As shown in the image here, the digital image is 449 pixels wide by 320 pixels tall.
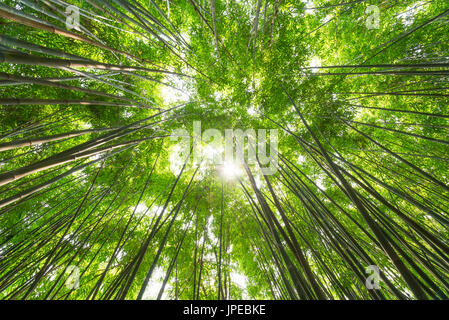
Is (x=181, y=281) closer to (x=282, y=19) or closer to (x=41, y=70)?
(x=41, y=70)

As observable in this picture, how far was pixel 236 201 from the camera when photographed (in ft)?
11.9

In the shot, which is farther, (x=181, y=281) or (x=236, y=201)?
(x=236, y=201)

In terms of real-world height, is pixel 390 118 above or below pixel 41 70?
below

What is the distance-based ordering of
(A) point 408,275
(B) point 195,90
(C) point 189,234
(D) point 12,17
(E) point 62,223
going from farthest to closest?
1. (B) point 195,90
2. (C) point 189,234
3. (E) point 62,223
4. (D) point 12,17
5. (A) point 408,275

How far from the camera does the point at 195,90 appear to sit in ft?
12.2

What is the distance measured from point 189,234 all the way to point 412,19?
5.35 meters

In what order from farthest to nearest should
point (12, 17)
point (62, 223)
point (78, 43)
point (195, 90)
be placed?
1. point (195, 90)
2. point (78, 43)
3. point (62, 223)
4. point (12, 17)

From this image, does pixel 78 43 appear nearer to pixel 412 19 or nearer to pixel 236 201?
pixel 236 201

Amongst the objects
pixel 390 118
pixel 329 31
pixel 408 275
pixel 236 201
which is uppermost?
pixel 329 31

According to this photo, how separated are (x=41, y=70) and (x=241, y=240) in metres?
4.61

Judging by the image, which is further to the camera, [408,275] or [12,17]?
[12,17]

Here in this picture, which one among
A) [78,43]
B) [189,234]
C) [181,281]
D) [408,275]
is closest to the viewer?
[408,275]

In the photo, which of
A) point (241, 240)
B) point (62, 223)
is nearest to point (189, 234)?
point (241, 240)

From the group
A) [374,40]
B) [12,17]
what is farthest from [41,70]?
[374,40]
